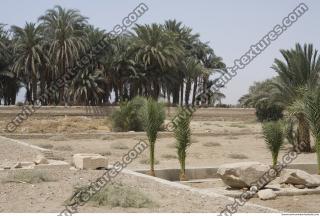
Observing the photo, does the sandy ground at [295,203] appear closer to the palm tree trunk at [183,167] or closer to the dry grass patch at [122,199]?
the dry grass patch at [122,199]

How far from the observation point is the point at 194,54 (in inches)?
2206

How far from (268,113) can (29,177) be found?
30874 millimetres

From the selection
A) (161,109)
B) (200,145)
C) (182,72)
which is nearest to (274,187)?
(161,109)

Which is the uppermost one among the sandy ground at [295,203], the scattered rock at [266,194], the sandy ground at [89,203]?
the sandy ground at [89,203]

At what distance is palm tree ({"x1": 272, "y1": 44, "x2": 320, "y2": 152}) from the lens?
19641 mm

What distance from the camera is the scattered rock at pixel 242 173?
34.9ft

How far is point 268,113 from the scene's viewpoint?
39.2 m

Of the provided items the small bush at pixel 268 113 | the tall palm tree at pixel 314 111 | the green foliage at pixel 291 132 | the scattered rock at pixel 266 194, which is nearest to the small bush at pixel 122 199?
the scattered rock at pixel 266 194

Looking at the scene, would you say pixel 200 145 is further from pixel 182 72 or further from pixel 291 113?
pixel 182 72

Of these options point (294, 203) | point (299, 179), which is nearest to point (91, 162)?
point (299, 179)

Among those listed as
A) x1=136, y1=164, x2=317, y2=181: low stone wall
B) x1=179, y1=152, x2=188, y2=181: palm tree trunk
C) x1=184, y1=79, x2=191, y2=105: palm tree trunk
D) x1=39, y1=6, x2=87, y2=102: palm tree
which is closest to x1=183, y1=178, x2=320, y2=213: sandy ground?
x1=179, y1=152, x2=188, y2=181: palm tree trunk

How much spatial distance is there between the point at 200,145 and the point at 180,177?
10.4m

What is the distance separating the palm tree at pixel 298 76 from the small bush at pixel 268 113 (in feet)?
56.4

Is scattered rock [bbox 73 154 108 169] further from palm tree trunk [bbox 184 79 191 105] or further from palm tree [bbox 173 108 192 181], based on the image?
palm tree trunk [bbox 184 79 191 105]
